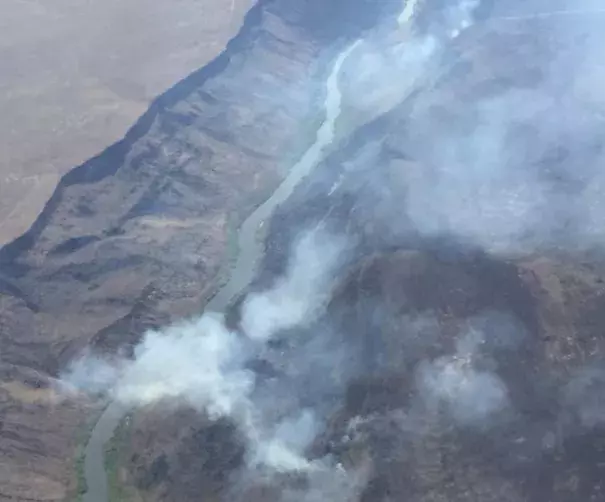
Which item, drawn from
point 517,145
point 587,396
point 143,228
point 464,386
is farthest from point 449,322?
point 143,228

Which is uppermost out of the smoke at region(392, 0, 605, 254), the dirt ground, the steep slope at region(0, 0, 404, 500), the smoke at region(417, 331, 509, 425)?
the dirt ground

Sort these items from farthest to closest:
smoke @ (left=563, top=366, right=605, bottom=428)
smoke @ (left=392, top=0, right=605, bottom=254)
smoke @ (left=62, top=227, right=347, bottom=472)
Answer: smoke @ (left=392, top=0, right=605, bottom=254) → smoke @ (left=62, top=227, right=347, bottom=472) → smoke @ (left=563, top=366, right=605, bottom=428)

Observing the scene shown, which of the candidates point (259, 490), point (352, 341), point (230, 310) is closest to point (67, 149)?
point (230, 310)

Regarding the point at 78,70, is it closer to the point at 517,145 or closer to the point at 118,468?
the point at 517,145

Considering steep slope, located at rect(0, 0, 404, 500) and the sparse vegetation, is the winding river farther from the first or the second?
steep slope, located at rect(0, 0, 404, 500)

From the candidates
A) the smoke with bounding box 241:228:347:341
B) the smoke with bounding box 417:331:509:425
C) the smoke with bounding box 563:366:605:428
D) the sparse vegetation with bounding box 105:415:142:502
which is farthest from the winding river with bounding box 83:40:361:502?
the smoke with bounding box 563:366:605:428

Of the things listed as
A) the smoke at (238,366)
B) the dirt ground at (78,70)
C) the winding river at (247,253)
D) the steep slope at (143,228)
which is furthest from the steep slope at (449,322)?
the dirt ground at (78,70)
